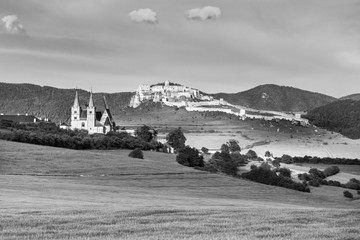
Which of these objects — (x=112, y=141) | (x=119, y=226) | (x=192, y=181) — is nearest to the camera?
(x=119, y=226)

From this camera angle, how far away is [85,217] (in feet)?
63.4

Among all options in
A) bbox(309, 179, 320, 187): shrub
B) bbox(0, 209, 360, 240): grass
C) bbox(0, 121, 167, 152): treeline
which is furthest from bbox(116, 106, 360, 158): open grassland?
bbox(0, 209, 360, 240): grass

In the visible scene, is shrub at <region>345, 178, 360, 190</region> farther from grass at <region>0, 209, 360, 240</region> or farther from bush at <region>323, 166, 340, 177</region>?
grass at <region>0, 209, 360, 240</region>

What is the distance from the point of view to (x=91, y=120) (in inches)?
6329

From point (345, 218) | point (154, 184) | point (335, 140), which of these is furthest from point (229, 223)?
point (335, 140)

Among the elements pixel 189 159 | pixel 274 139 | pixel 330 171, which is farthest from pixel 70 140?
pixel 274 139

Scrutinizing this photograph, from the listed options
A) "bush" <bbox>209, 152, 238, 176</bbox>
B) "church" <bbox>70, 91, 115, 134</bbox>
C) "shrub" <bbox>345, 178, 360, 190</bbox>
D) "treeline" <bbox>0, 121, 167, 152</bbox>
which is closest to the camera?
"shrub" <bbox>345, 178, 360, 190</bbox>

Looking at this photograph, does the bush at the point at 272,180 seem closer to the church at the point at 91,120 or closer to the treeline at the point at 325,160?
the treeline at the point at 325,160

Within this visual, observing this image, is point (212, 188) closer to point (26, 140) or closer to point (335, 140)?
point (26, 140)

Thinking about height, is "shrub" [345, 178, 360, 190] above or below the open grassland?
below

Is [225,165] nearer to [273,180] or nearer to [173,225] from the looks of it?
[273,180]

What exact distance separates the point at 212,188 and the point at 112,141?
52.7 m

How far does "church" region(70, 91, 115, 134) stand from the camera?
519 feet

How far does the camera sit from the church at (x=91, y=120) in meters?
158
